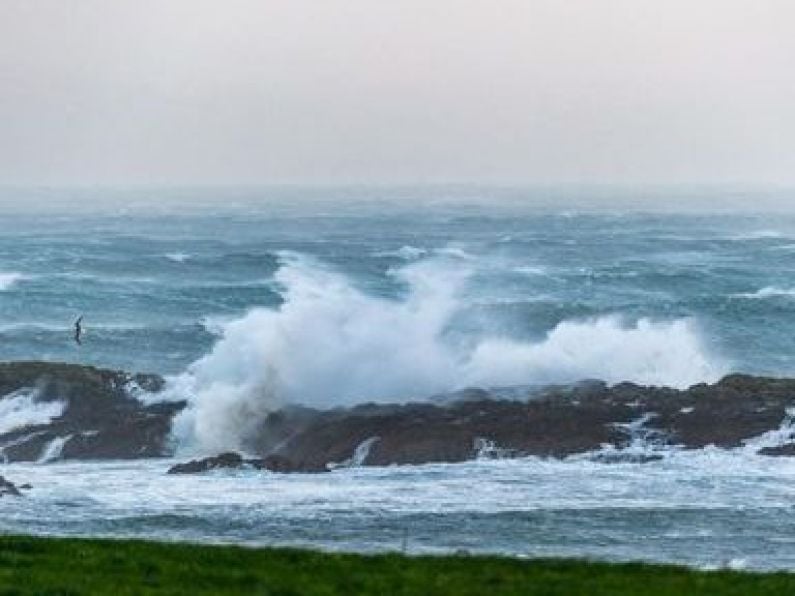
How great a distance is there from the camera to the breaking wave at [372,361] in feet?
126

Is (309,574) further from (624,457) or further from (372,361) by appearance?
(372,361)

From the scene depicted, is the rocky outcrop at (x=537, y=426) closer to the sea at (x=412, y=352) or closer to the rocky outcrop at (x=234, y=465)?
the rocky outcrop at (x=234, y=465)

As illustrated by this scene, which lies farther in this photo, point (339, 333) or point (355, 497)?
point (339, 333)

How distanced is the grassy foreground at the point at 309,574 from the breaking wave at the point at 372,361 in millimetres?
19215

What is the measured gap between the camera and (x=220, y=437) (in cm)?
3572

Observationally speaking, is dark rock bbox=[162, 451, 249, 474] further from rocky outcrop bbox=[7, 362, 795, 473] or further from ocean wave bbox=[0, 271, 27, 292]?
ocean wave bbox=[0, 271, 27, 292]

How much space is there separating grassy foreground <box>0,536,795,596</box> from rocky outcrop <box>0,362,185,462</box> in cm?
1771

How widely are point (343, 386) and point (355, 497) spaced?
45.6 ft

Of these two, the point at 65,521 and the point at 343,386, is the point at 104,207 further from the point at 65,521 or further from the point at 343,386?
the point at 65,521

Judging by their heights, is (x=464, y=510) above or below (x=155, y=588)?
below

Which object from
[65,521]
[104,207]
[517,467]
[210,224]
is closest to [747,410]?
[517,467]

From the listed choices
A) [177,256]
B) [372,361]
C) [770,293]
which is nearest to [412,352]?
[372,361]

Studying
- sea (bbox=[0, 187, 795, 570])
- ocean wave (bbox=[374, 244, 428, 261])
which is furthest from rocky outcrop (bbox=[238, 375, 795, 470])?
ocean wave (bbox=[374, 244, 428, 261])

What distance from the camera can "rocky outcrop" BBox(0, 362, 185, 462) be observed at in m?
33.9
